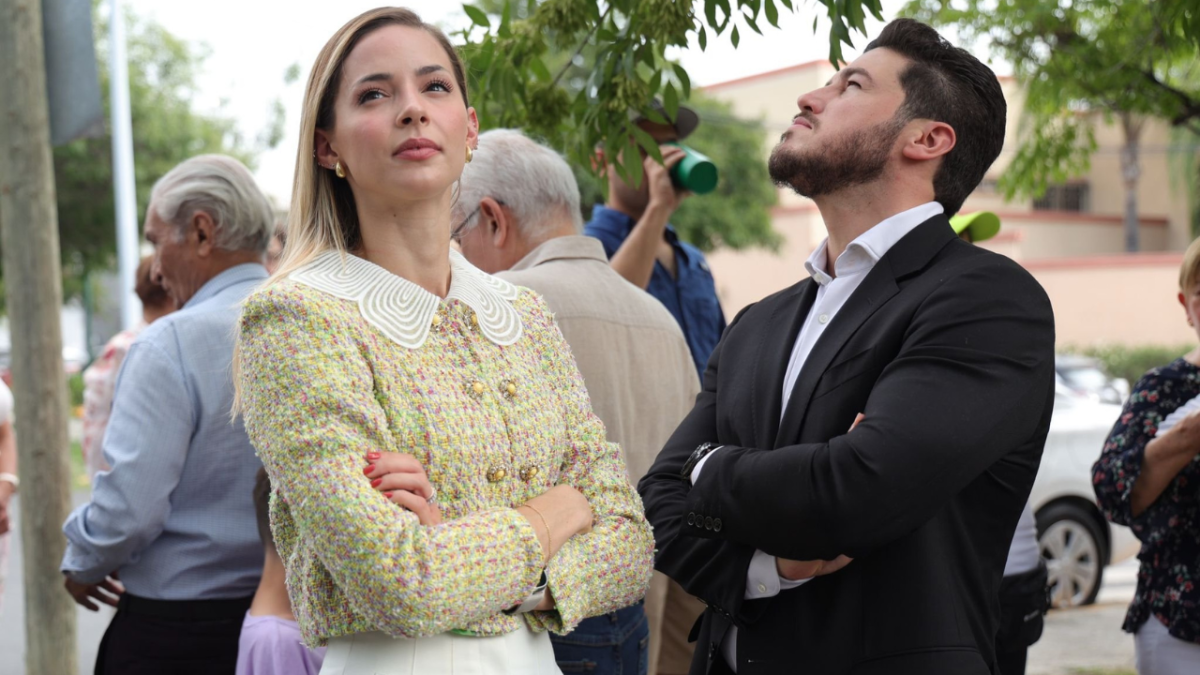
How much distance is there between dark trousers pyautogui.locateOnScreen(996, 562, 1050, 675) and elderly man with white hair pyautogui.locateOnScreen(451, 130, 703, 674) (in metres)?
1.07

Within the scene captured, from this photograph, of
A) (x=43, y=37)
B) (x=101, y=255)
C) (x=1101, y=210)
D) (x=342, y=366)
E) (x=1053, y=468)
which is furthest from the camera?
(x=1101, y=210)

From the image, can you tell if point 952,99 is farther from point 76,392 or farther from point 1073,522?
point 76,392

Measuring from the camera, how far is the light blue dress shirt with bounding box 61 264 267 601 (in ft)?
10.8

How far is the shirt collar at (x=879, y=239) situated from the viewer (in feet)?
7.57

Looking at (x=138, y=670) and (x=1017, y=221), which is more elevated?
(x=138, y=670)

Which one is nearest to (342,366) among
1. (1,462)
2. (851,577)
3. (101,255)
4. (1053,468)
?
(851,577)

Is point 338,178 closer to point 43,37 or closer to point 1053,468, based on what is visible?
point 43,37

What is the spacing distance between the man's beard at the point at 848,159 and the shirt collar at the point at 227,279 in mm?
1998

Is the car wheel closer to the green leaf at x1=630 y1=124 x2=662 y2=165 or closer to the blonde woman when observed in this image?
the green leaf at x1=630 y1=124 x2=662 y2=165

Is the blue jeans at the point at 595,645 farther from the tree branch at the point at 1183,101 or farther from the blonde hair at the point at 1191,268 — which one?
the tree branch at the point at 1183,101

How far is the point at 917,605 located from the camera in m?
2.04

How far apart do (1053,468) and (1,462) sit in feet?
21.3

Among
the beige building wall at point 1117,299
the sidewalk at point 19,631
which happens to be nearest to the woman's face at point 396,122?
the sidewalk at point 19,631

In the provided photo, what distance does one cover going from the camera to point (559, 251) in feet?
11.3
